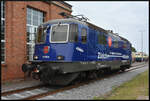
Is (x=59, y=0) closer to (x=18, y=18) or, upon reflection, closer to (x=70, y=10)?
(x=70, y=10)

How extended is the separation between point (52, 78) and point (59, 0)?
28.5ft

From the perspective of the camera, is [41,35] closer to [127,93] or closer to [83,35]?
[83,35]

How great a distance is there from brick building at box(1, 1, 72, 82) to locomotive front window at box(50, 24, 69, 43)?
321 centimetres

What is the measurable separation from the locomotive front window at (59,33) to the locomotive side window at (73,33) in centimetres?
19

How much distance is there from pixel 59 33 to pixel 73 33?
678mm

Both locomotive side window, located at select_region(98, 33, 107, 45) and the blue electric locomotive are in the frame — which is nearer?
the blue electric locomotive

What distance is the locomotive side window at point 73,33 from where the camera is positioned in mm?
10008

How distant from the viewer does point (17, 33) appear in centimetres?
1273

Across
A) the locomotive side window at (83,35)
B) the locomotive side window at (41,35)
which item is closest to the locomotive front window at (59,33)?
the locomotive side window at (41,35)

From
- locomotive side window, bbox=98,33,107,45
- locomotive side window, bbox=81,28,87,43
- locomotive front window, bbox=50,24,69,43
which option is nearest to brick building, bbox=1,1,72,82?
locomotive front window, bbox=50,24,69,43

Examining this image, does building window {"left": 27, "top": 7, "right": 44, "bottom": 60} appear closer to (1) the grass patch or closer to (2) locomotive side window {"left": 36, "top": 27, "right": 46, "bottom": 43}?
(2) locomotive side window {"left": 36, "top": 27, "right": 46, "bottom": 43}

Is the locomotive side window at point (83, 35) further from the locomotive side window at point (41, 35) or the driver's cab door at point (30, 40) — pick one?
the driver's cab door at point (30, 40)

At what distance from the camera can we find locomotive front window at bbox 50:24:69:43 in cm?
1005

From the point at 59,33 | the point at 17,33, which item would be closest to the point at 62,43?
the point at 59,33
